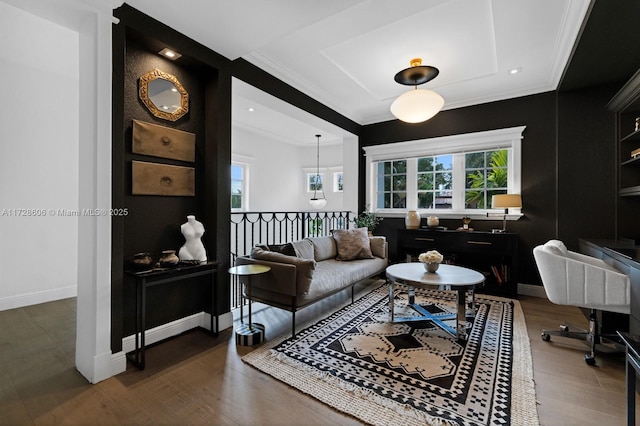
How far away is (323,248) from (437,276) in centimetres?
161

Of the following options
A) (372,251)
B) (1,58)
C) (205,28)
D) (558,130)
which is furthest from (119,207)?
(558,130)

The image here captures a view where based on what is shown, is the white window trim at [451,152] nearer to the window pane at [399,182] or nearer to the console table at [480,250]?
the window pane at [399,182]

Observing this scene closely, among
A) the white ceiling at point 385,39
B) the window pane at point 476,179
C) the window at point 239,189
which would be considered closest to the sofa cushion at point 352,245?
the window pane at point 476,179

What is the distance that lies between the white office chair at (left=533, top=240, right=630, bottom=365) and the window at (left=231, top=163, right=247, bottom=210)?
5.44 m

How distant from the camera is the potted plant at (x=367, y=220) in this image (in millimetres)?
5164

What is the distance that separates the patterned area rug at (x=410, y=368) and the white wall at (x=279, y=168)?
438 cm

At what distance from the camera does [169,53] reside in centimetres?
258

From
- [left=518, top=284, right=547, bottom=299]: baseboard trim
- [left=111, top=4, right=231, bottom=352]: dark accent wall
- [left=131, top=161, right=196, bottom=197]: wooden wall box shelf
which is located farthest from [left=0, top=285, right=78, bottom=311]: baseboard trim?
[left=518, top=284, right=547, bottom=299]: baseboard trim

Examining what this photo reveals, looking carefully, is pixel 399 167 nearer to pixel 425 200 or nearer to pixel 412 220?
pixel 425 200

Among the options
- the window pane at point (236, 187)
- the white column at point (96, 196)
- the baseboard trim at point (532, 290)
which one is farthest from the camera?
the window pane at point (236, 187)

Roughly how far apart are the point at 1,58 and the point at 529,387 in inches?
231

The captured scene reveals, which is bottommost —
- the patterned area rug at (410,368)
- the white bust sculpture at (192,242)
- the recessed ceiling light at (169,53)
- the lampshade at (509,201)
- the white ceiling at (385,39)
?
the patterned area rug at (410,368)

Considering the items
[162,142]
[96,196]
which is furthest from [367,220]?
[96,196]

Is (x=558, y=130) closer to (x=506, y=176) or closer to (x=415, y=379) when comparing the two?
(x=506, y=176)
